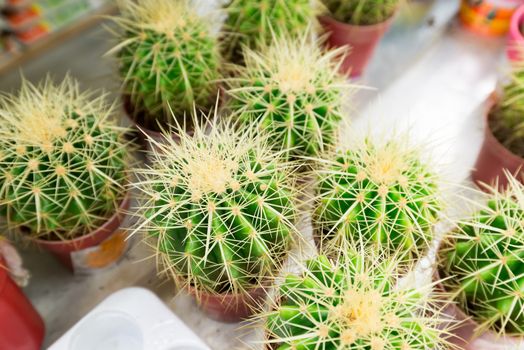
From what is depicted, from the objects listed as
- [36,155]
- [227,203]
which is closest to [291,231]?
[227,203]

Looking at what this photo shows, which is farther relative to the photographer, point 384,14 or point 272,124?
point 384,14

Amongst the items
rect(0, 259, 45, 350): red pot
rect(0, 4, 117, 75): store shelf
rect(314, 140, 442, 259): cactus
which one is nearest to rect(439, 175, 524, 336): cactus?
rect(314, 140, 442, 259): cactus

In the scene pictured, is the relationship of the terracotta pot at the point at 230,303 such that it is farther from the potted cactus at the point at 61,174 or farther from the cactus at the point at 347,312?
the potted cactus at the point at 61,174

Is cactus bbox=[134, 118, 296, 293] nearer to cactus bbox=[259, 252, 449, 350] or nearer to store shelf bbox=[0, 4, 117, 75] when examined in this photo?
cactus bbox=[259, 252, 449, 350]

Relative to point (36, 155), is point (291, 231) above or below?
below

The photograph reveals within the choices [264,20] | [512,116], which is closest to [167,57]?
[264,20]

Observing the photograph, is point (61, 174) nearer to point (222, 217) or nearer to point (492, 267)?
point (222, 217)

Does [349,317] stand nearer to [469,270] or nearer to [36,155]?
[469,270]
